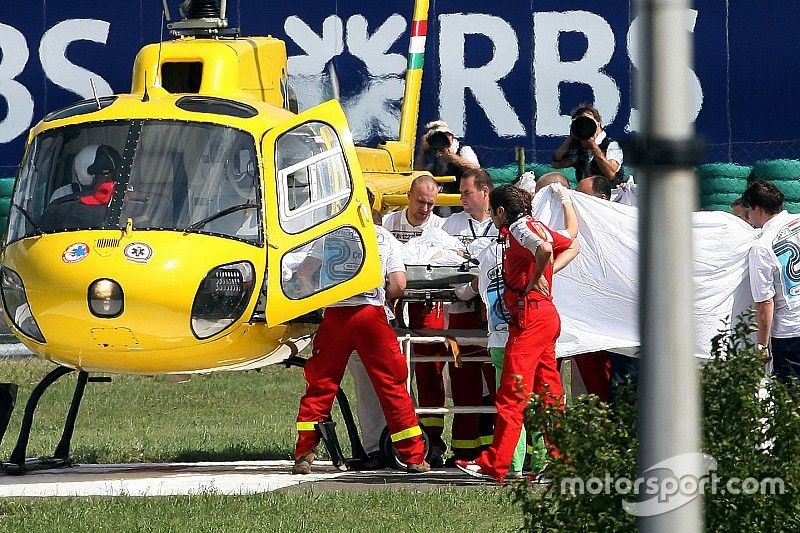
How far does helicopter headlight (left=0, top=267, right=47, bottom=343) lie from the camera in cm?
928

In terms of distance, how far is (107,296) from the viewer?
8.88 meters

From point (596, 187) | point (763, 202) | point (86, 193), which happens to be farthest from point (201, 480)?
point (763, 202)

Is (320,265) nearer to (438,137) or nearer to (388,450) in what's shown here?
(388,450)

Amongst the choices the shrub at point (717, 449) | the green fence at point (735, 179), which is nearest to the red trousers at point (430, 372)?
the shrub at point (717, 449)

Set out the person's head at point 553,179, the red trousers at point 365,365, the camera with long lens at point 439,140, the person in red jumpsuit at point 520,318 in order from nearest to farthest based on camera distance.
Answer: the person in red jumpsuit at point 520,318, the red trousers at point 365,365, the person's head at point 553,179, the camera with long lens at point 439,140

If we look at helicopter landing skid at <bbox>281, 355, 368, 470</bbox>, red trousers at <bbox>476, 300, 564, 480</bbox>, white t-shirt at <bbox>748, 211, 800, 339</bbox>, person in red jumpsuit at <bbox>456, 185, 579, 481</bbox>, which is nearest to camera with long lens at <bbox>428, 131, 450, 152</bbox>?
helicopter landing skid at <bbox>281, 355, 368, 470</bbox>

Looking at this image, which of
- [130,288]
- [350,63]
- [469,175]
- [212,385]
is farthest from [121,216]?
[350,63]

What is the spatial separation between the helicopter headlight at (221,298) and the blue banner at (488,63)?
10573 millimetres

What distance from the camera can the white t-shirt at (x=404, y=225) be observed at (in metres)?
11.0

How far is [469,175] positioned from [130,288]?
114 inches

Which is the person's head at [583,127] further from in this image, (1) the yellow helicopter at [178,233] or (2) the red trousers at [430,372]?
(1) the yellow helicopter at [178,233]

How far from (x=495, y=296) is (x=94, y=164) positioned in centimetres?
262

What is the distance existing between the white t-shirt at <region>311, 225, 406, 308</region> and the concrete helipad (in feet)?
3.59

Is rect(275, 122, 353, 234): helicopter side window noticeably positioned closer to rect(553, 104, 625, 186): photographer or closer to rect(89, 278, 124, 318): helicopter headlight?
rect(89, 278, 124, 318): helicopter headlight
